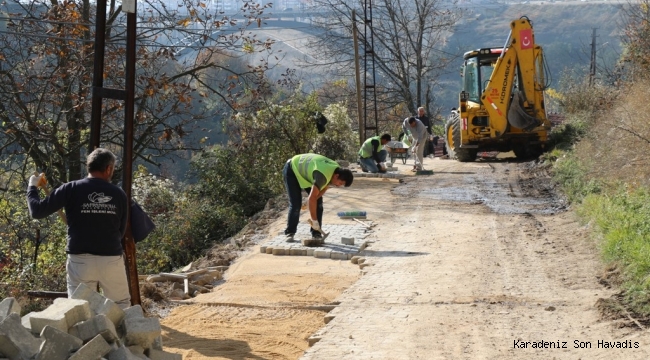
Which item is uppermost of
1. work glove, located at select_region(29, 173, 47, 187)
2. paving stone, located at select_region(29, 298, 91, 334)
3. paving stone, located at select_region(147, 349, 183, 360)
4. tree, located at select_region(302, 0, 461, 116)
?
tree, located at select_region(302, 0, 461, 116)

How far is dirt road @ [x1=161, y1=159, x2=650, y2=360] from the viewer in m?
8.19

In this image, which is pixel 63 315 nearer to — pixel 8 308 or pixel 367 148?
pixel 8 308

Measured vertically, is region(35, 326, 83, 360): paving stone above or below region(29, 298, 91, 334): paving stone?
below

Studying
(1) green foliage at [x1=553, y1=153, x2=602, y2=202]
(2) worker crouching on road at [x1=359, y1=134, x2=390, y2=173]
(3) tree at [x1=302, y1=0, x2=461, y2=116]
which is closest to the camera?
(1) green foliage at [x1=553, y1=153, x2=602, y2=202]

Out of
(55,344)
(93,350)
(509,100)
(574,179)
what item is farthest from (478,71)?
(55,344)

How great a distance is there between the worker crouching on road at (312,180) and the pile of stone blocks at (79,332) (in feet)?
20.9

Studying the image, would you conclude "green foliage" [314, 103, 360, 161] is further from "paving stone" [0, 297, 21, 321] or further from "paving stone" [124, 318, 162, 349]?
"paving stone" [0, 297, 21, 321]

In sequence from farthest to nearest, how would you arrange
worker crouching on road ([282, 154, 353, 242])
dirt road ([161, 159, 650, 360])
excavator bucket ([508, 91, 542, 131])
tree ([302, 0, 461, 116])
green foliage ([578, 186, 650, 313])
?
tree ([302, 0, 461, 116])
excavator bucket ([508, 91, 542, 131])
worker crouching on road ([282, 154, 353, 242])
green foliage ([578, 186, 650, 313])
dirt road ([161, 159, 650, 360])

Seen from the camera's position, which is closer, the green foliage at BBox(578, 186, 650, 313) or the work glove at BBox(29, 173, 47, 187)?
the work glove at BBox(29, 173, 47, 187)

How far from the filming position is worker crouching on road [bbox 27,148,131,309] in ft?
24.1

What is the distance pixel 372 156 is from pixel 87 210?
52.5 ft

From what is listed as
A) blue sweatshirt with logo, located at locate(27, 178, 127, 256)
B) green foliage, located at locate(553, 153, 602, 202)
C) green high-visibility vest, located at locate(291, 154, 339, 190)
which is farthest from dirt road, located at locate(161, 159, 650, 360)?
blue sweatshirt with logo, located at locate(27, 178, 127, 256)

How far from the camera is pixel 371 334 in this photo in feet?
28.5

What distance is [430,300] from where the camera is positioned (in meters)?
9.98
